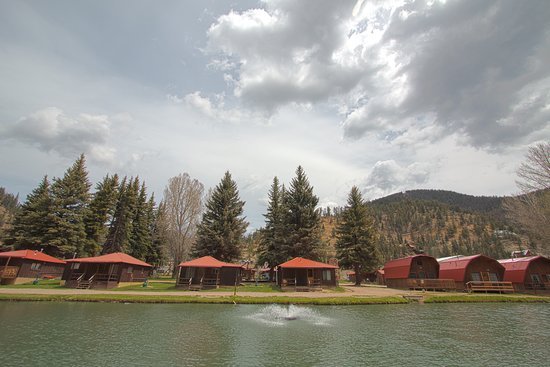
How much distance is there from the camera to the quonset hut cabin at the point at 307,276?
3601 centimetres

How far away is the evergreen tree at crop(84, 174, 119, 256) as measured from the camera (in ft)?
161

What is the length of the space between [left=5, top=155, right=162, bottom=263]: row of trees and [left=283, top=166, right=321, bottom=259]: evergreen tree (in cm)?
2881

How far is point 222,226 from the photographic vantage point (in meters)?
45.3

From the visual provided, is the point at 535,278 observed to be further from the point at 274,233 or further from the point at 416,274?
the point at 274,233

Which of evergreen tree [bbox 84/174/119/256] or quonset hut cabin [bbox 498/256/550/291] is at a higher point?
evergreen tree [bbox 84/174/119/256]

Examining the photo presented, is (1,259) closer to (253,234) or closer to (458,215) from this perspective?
(253,234)

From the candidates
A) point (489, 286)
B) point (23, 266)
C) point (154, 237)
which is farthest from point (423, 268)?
point (23, 266)

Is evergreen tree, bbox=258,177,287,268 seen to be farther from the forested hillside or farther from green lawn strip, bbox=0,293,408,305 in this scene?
the forested hillside

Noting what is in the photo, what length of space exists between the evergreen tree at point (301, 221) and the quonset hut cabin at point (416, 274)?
12852mm

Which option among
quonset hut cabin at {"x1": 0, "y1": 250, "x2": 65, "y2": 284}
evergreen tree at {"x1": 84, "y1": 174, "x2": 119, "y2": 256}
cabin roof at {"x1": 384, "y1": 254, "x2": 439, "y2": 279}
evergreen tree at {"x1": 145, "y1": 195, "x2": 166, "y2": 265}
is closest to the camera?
quonset hut cabin at {"x1": 0, "y1": 250, "x2": 65, "y2": 284}

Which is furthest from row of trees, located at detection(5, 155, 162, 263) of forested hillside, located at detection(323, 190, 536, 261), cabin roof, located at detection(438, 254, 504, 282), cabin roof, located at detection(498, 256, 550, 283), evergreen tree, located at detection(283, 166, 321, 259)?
forested hillside, located at detection(323, 190, 536, 261)

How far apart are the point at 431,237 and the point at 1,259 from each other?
187629 mm

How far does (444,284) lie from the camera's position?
3869cm

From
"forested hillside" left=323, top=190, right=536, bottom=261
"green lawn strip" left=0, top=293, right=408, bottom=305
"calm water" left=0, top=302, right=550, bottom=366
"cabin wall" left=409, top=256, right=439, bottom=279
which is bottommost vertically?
"calm water" left=0, top=302, right=550, bottom=366
